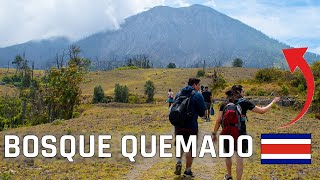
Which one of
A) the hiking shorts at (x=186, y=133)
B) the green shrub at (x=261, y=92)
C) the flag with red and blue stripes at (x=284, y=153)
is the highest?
the green shrub at (x=261, y=92)

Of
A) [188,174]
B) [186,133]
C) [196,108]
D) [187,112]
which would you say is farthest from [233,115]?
[188,174]

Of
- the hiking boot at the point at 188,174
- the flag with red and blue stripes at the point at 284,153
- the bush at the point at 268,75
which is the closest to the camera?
the hiking boot at the point at 188,174

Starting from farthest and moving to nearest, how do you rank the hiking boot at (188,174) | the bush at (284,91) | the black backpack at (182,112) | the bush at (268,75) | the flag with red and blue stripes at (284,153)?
the bush at (268,75) → the bush at (284,91) → the flag with red and blue stripes at (284,153) → the hiking boot at (188,174) → the black backpack at (182,112)

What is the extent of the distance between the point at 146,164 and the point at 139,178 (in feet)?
5.83

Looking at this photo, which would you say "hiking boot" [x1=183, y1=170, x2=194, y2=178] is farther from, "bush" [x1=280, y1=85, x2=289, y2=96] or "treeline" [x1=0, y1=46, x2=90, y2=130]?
"treeline" [x1=0, y1=46, x2=90, y2=130]

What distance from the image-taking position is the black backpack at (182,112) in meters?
9.02

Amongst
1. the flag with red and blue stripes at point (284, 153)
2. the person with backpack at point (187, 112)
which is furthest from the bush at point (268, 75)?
the person with backpack at point (187, 112)

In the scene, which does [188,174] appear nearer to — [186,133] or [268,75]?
[186,133]

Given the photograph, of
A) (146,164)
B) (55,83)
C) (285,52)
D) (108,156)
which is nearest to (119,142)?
(108,156)

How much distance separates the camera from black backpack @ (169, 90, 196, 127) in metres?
9.02

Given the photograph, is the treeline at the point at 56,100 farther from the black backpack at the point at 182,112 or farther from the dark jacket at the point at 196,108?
the dark jacket at the point at 196,108

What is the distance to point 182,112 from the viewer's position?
356 inches

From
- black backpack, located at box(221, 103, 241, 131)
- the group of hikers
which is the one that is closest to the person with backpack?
the group of hikers

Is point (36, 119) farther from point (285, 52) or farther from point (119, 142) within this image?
point (285, 52)
